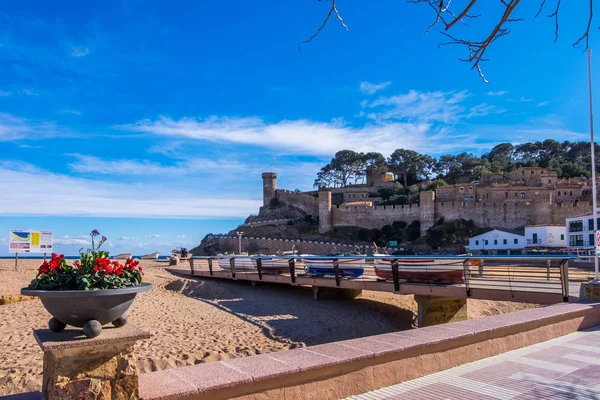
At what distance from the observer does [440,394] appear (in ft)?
11.5

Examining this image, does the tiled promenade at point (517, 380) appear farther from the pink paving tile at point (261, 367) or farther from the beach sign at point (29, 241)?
the beach sign at point (29, 241)

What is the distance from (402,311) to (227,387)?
12591mm

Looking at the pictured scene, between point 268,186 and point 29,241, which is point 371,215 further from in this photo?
point 29,241

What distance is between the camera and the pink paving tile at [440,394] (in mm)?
3422

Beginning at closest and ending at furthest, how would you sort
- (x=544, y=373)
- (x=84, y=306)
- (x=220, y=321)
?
(x=84, y=306), (x=544, y=373), (x=220, y=321)

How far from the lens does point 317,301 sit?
636 inches

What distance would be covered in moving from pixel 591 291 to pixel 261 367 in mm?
5909

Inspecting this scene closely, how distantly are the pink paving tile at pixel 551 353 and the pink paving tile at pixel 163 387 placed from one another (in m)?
3.36

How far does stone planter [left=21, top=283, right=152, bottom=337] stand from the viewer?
8.96 feet

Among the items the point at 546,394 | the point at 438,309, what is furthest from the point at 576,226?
the point at 546,394

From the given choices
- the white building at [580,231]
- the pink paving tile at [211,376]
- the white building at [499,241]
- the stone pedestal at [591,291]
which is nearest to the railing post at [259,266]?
the stone pedestal at [591,291]

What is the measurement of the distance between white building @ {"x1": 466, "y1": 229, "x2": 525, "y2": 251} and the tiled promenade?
1717 inches

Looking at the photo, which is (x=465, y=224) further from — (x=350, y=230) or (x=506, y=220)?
(x=350, y=230)

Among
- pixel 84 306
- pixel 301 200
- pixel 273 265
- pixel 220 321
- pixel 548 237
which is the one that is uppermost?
pixel 301 200
